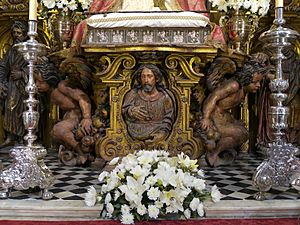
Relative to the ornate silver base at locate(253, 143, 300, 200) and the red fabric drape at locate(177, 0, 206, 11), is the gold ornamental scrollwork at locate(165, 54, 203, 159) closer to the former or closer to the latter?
the red fabric drape at locate(177, 0, 206, 11)

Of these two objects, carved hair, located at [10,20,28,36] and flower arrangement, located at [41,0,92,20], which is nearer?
flower arrangement, located at [41,0,92,20]

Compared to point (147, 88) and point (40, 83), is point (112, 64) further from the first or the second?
point (40, 83)

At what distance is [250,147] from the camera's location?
705 centimetres

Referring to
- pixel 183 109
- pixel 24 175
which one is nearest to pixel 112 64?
pixel 183 109

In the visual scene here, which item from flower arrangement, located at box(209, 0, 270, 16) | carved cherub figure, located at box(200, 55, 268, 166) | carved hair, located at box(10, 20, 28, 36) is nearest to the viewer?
carved cherub figure, located at box(200, 55, 268, 166)

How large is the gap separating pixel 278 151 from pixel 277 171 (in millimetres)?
186

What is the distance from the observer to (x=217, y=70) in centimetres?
545

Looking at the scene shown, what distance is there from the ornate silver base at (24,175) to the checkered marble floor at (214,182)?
122 millimetres

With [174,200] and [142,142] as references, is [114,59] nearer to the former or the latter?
[142,142]

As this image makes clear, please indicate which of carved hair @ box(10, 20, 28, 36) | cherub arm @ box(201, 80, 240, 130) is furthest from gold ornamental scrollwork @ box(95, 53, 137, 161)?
carved hair @ box(10, 20, 28, 36)

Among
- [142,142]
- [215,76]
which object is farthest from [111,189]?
[215,76]

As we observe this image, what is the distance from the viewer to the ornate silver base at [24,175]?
362 cm

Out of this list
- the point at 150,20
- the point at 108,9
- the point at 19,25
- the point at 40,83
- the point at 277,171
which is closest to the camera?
the point at 277,171

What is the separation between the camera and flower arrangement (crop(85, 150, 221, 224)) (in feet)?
10.1
